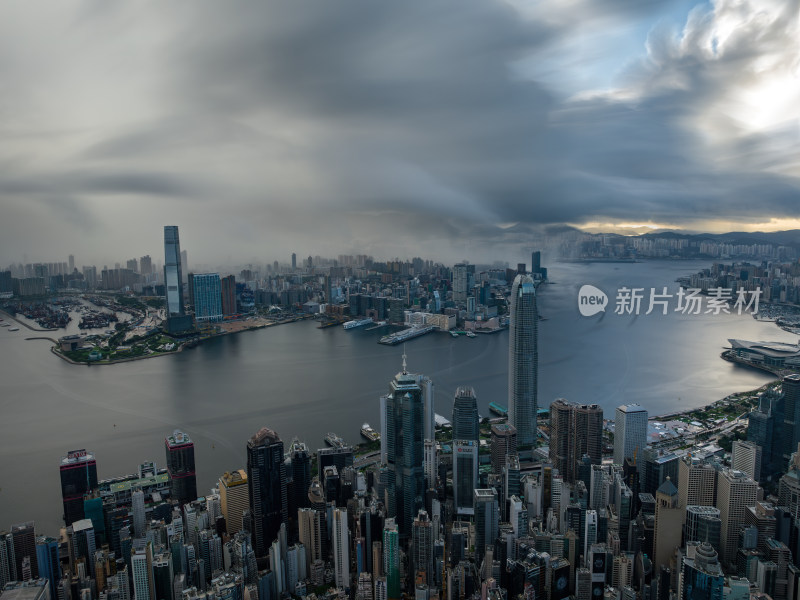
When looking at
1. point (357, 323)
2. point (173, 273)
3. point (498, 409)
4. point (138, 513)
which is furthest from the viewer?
point (357, 323)

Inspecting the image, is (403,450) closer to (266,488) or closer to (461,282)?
(266,488)

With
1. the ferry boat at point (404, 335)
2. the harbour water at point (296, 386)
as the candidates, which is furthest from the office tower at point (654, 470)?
the ferry boat at point (404, 335)

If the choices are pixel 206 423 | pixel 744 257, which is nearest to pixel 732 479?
pixel 744 257

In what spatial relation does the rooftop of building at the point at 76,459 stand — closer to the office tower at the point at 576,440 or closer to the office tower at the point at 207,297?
the office tower at the point at 576,440

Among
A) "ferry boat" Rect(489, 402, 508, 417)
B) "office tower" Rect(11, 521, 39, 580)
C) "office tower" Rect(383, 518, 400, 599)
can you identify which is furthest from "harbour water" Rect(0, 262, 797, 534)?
"office tower" Rect(383, 518, 400, 599)

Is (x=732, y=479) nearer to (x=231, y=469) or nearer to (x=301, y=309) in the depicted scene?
(x=231, y=469)

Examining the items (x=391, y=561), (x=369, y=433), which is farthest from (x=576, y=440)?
A: (x=391, y=561)

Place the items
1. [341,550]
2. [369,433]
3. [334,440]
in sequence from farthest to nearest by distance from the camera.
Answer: [369,433], [334,440], [341,550]
